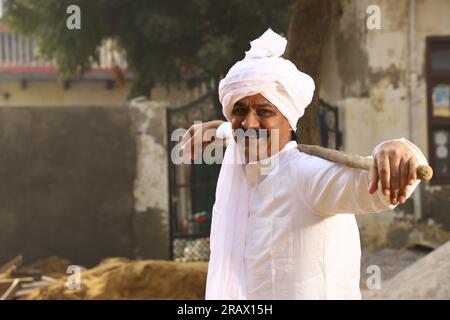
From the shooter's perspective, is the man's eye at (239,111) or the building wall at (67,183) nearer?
the man's eye at (239,111)

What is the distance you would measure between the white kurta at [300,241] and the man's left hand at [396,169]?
1.09ft

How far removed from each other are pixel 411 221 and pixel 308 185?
708 centimetres

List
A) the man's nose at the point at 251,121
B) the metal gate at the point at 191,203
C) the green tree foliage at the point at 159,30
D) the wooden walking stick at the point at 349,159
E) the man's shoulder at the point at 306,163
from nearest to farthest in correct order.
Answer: the wooden walking stick at the point at 349,159, the man's shoulder at the point at 306,163, the man's nose at the point at 251,121, the metal gate at the point at 191,203, the green tree foliage at the point at 159,30

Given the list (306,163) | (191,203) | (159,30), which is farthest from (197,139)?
(159,30)

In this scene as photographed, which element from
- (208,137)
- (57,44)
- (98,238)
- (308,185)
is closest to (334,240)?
(308,185)

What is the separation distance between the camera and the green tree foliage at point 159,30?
10328mm

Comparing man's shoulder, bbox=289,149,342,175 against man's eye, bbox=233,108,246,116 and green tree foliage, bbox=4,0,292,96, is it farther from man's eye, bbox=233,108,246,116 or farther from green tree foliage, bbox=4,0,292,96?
green tree foliage, bbox=4,0,292,96

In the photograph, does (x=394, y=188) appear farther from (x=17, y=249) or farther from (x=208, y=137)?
(x=17, y=249)

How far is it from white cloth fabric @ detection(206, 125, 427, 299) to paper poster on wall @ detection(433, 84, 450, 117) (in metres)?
7.32

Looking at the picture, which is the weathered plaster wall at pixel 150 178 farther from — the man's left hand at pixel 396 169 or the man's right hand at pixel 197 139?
the man's left hand at pixel 396 169

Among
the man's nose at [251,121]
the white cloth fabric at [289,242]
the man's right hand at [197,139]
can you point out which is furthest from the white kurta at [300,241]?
the man's right hand at [197,139]

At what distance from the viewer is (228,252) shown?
212 cm

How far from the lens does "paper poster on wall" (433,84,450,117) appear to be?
9070 mm

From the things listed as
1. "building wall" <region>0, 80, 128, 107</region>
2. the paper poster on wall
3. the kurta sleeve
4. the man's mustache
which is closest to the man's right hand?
the man's mustache
